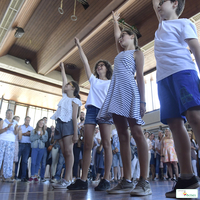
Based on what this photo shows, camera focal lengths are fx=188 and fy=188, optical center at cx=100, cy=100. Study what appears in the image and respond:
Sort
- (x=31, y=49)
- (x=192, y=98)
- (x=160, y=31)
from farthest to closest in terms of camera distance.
Result: (x=31, y=49), (x=160, y=31), (x=192, y=98)

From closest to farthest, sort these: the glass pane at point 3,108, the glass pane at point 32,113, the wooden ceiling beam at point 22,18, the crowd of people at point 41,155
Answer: the crowd of people at point 41,155
the wooden ceiling beam at point 22,18
the glass pane at point 3,108
the glass pane at point 32,113

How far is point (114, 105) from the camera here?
132 centimetres

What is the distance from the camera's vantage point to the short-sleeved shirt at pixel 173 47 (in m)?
1.06

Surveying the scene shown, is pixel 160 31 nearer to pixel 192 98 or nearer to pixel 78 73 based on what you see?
pixel 192 98

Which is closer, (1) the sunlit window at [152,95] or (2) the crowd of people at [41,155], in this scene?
(2) the crowd of people at [41,155]

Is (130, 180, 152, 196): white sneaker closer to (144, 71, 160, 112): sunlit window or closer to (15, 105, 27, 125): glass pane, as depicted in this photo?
(144, 71, 160, 112): sunlit window

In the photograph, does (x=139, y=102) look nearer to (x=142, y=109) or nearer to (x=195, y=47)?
(x=142, y=109)

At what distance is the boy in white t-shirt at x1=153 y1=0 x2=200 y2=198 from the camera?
0.95m

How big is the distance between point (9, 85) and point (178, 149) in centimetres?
1050

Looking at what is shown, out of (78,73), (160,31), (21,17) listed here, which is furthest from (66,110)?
(78,73)

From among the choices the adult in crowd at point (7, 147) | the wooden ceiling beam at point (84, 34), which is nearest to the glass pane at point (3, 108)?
the wooden ceiling beam at point (84, 34)

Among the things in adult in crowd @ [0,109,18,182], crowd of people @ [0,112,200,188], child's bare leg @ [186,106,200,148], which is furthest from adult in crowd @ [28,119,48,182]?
child's bare leg @ [186,106,200,148]

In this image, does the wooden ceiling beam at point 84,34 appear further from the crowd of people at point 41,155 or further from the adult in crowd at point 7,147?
the adult in crowd at point 7,147

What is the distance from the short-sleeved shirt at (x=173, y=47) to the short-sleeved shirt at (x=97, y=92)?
788mm
